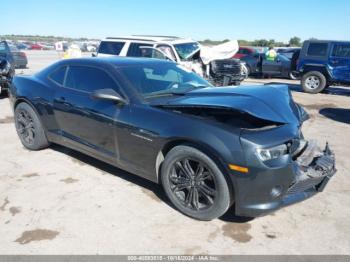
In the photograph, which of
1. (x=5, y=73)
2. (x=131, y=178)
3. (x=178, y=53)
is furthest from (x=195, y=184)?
(x=5, y=73)

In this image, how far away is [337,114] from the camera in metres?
8.93

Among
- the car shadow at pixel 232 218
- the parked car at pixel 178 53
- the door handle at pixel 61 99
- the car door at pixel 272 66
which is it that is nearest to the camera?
the car shadow at pixel 232 218

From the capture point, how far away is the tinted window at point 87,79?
4.23m

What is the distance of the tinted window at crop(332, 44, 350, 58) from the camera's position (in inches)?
458

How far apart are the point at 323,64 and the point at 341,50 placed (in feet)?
2.29

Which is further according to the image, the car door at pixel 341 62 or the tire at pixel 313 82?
the tire at pixel 313 82

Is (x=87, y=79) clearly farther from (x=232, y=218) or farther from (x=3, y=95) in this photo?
(x=3, y=95)

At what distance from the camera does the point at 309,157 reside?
3787 millimetres

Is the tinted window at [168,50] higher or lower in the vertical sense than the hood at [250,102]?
lower

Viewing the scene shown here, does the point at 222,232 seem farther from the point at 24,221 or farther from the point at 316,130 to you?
the point at 316,130

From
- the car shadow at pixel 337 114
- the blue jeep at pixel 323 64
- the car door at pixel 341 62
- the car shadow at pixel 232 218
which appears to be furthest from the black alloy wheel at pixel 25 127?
Result: the car door at pixel 341 62

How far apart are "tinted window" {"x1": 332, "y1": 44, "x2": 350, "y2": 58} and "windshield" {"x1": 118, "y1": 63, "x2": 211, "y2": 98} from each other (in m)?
8.78

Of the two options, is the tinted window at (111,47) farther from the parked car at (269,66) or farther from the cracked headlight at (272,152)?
the cracked headlight at (272,152)

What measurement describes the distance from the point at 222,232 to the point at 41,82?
11.3 ft
